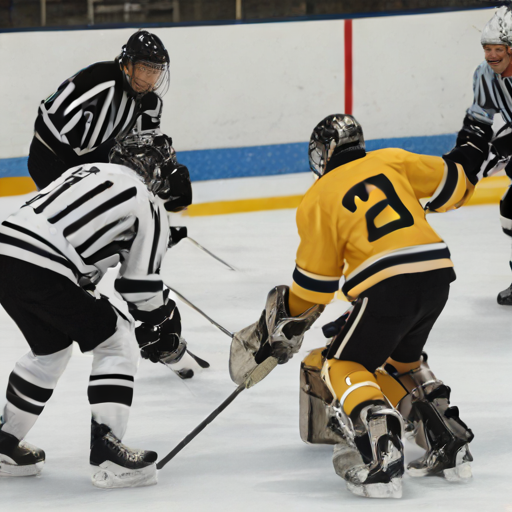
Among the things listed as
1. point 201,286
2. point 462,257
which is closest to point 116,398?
point 201,286

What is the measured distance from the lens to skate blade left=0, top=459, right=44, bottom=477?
230cm

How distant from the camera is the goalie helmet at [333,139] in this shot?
227cm

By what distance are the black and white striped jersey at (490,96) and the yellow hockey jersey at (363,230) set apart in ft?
5.41

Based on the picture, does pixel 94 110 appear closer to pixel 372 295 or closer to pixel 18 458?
pixel 18 458

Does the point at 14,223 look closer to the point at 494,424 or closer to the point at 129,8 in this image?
the point at 494,424

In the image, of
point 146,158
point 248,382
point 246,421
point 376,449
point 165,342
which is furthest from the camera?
point 165,342

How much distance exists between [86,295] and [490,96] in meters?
2.24

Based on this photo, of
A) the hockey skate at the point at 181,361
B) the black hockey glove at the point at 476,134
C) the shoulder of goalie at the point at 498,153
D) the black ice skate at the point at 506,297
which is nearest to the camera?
the hockey skate at the point at 181,361

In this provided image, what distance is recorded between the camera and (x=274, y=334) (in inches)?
93.1

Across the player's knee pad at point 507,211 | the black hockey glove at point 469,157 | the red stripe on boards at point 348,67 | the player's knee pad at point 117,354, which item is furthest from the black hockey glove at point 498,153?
the red stripe on boards at point 348,67

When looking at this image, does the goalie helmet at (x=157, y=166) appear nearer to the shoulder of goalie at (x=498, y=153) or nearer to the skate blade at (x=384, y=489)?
the skate blade at (x=384, y=489)

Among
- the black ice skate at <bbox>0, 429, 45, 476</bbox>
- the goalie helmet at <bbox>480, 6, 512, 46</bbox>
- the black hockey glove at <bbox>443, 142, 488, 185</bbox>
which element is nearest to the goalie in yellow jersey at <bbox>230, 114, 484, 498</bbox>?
the black ice skate at <bbox>0, 429, 45, 476</bbox>

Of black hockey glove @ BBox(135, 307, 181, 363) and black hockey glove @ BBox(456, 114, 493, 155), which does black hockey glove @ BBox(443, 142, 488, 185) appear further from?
black hockey glove @ BBox(135, 307, 181, 363)

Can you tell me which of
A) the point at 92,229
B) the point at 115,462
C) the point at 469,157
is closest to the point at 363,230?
the point at 92,229
